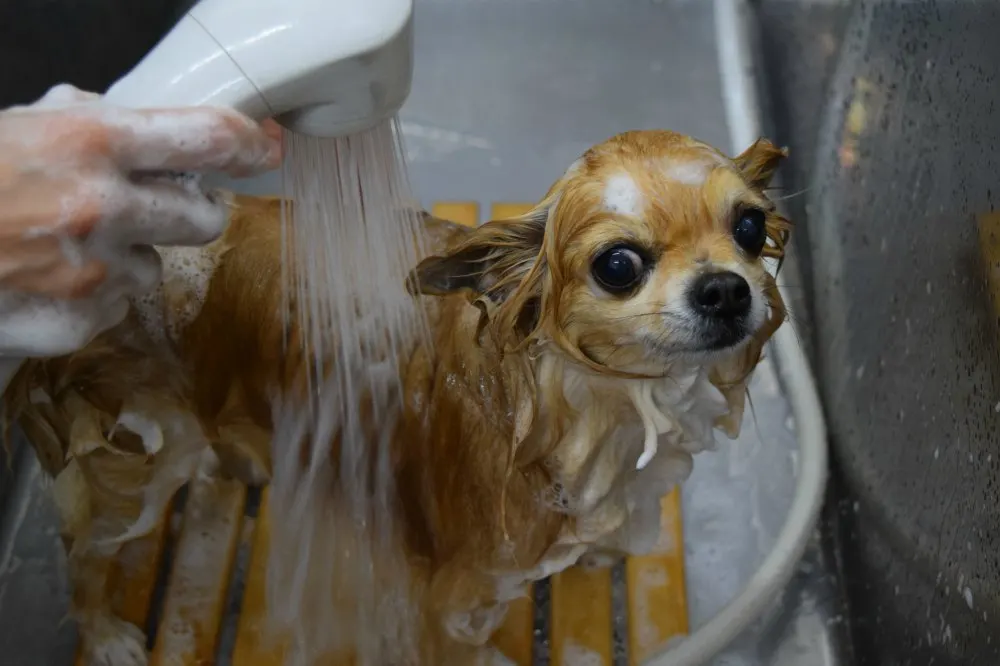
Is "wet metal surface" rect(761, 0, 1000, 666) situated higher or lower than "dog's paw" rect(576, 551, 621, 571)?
higher

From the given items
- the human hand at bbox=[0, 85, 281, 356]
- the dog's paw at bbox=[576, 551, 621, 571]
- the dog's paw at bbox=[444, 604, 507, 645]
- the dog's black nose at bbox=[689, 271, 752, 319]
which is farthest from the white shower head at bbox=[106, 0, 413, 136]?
the dog's paw at bbox=[576, 551, 621, 571]

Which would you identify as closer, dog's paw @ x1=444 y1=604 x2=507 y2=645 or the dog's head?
the dog's head

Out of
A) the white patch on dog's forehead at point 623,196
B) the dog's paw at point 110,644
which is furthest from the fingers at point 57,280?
the dog's paw at point 110,644

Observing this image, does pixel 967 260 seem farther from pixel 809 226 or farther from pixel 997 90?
pixel 809 226

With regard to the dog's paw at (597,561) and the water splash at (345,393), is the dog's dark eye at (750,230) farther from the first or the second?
the dog's paw at (597,561)

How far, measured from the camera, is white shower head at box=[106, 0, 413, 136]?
60 cm

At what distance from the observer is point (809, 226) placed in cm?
154

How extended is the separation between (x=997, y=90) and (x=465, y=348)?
590mm

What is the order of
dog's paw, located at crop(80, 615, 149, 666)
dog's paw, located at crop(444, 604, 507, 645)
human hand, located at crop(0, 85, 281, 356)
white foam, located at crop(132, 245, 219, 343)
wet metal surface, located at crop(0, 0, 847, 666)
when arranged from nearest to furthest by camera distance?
human hand, located at crop(0, 85, 281, 356)
white foam, located at crop(132, 245, 219, 343)
dog's paw, located at crop(444, 604, 507, 645)
dog's paw, located at crop(80, 615, 149, 666)
wet metal surface, located at crop(0, 0, 847, 666)

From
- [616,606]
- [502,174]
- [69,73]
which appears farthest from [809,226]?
[69,73]

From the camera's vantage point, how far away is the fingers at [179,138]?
550 mm

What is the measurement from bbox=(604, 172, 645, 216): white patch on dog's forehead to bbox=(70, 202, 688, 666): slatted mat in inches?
27.9

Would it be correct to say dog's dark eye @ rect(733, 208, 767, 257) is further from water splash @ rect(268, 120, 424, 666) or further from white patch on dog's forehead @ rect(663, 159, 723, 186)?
water splash @ rect(268, 120, 424, 666)

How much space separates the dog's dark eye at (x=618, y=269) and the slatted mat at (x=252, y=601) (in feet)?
2.18
